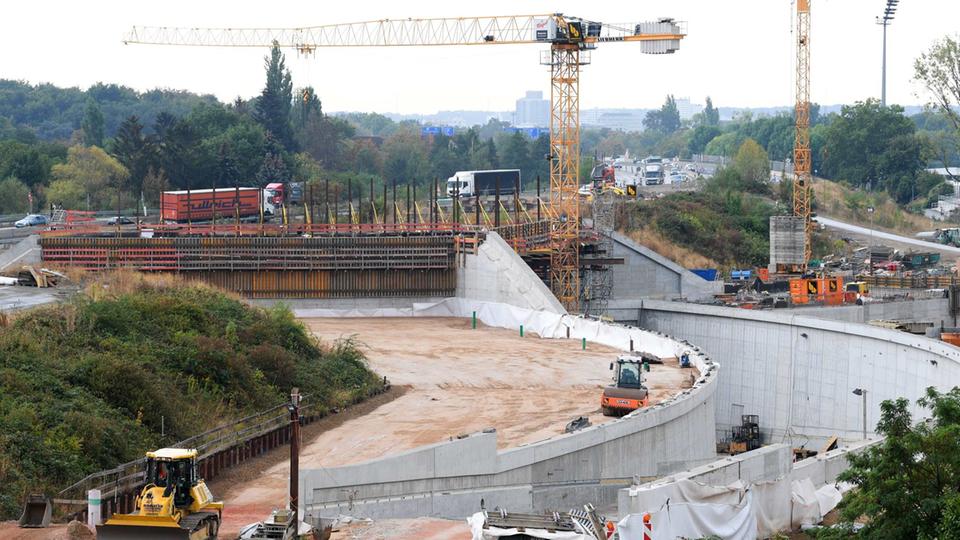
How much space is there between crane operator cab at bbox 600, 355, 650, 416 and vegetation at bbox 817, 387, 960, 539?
58.7 ft

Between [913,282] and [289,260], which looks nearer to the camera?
[289,260]

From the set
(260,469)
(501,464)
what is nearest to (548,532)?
(501,464)

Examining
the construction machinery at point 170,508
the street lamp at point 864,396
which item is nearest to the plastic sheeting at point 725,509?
the construction machinery at point 170,508

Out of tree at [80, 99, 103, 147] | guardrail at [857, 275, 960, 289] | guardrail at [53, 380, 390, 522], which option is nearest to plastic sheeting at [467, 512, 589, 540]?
guardrail at [53, 380, 390, 522]

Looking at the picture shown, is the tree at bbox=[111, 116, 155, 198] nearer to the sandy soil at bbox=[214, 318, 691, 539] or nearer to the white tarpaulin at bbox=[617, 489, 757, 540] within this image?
the sandy soil at bbox=[214, 318, 691, 539]

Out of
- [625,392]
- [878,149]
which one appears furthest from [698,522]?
[878,149]

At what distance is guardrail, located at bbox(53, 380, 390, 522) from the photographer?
105 feet

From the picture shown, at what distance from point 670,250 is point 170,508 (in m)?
72.1

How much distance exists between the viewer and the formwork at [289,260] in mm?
72688

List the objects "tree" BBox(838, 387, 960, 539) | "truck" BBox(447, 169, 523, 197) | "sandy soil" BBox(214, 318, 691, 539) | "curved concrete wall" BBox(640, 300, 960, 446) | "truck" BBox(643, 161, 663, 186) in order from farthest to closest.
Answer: "truck" BBox(643, 161, 663, 186), "truck" BBox(447, 169, 523, 197), "curved concrete wall" BBox(640, 300, 960, 446), "sandy soil" BBox(214, 318, 691, 539), "tree" BBox(838, 387, 960, 539)

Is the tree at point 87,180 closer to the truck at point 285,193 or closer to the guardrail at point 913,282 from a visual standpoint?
the truck at point 285,193

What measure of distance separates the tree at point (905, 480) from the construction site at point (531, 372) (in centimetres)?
401

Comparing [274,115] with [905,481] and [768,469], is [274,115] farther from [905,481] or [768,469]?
[905,481]

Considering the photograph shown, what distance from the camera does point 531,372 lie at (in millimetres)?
55188
